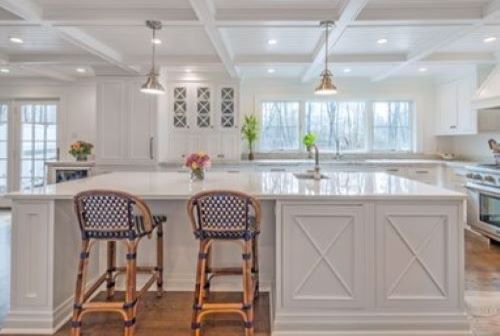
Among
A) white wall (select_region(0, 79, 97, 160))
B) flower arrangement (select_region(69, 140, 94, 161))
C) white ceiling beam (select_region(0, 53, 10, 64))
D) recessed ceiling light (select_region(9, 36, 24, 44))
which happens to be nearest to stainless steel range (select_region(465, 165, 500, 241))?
flower arrangement (select_region(69, 140, 94, 161))

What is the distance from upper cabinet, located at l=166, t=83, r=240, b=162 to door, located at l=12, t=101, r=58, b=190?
2519 millimetres

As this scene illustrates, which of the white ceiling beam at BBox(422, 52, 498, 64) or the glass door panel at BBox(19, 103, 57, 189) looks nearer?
the white ceiling beam at BBox(422, 52, 498, 64)

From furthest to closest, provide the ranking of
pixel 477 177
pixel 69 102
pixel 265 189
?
pixel 69 102 → pixel 477 177 → pixel 265 189

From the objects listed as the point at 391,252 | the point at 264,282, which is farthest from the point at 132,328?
the point at 391,252

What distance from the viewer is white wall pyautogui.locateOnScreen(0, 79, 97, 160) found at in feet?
22.8

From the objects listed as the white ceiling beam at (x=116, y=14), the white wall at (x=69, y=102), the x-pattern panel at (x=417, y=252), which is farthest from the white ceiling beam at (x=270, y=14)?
the white wall at (x=69, y=102)

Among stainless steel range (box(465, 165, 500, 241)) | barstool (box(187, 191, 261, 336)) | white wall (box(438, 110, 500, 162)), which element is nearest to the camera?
barstool (box(187, 191, 261, 336))

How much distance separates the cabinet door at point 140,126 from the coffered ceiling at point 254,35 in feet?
1.49

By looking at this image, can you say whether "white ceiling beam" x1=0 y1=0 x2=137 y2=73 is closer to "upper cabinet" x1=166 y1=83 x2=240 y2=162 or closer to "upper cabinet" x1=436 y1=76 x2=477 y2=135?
"upper cabinet" x1=166 y1=83 x2=240 y2=162

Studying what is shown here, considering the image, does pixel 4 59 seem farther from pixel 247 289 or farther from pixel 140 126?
pixel 247 289

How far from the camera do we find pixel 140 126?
572 cm

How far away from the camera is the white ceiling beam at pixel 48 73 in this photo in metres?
5.76

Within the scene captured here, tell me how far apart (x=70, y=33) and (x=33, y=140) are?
13.2 feet

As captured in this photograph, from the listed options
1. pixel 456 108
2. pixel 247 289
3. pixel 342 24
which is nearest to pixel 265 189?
pixel 247 289
